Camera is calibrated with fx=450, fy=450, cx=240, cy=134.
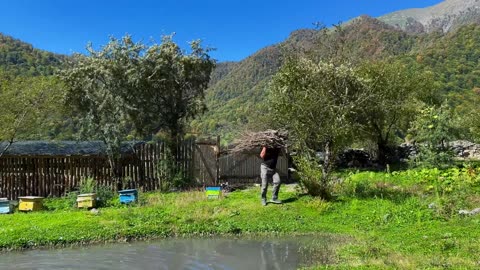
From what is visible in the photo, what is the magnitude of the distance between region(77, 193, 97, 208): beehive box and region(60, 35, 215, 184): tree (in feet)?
12.7

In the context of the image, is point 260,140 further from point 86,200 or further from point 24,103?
point 24,103

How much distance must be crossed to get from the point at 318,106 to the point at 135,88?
28.7 feet

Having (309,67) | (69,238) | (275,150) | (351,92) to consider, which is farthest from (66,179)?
(351,92)

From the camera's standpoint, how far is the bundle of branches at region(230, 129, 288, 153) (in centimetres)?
1772

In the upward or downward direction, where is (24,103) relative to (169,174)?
upward

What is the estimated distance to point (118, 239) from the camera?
11625 millimetres

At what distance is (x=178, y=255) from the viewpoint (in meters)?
10.2

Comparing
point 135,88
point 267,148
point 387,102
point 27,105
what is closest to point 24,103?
point 27,105

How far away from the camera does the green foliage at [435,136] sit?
19281mm

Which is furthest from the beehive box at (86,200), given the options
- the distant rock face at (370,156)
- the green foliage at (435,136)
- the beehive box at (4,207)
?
the distant rock face at (370,156)

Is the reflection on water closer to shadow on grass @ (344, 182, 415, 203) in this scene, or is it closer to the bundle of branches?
shadow on grass @ (344, 182, 415, 203)

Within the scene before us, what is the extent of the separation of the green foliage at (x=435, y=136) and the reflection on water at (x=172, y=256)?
10.6m

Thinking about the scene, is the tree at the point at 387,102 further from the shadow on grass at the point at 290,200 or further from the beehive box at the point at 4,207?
the beehive box at the point at 4,207

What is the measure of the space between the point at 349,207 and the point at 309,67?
7.02 m
